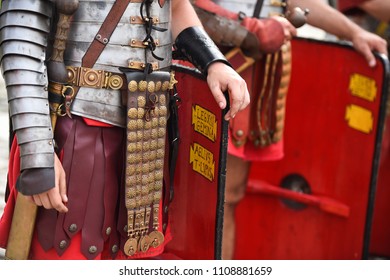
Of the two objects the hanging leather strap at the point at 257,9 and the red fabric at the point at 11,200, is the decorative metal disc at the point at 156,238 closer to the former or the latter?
the red fabric at the point at 11,200

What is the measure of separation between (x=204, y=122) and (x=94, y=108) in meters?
0.46

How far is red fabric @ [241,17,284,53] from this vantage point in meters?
3.88

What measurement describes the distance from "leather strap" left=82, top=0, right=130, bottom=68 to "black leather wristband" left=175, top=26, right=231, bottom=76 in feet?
1.11

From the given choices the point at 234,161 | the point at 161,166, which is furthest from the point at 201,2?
the point at 161,166

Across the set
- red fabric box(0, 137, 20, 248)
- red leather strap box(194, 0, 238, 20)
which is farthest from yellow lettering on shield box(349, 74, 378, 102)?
red fabric box(0, 137, 20, 248)

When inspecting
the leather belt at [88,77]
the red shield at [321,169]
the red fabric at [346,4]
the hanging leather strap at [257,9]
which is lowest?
the red shield at [321,169]

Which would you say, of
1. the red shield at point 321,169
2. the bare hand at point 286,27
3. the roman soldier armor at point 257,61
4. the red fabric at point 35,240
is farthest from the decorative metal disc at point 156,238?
the red shield at point 321,169

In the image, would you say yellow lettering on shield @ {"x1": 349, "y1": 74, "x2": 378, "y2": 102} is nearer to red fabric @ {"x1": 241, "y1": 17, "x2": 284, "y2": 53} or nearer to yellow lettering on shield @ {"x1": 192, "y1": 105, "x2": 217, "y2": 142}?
red fabric @ {"x1": 241, "y1": 17, "x2": 284, "y2": 53}

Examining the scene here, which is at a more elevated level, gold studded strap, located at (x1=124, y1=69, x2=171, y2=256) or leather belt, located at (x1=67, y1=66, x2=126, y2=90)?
leather belt, located at (x1=67, y1=66, x2=126, y2=90)

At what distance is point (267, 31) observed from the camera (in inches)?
152

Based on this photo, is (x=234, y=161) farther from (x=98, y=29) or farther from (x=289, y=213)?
(x=98, y=29)

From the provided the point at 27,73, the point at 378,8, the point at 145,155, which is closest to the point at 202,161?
the point at 145,155

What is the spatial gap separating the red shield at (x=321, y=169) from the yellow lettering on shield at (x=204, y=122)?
129 centimetres

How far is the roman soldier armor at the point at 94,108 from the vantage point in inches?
103
